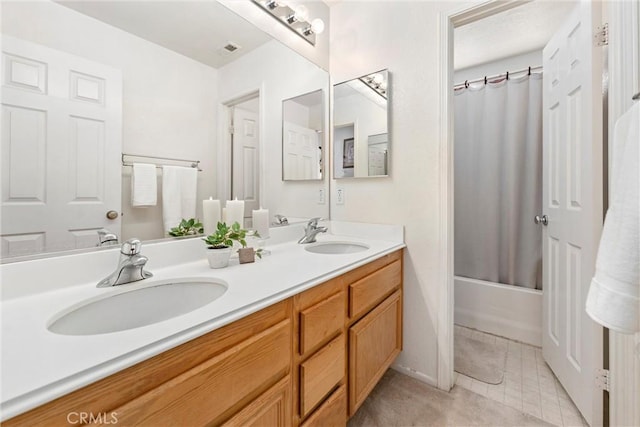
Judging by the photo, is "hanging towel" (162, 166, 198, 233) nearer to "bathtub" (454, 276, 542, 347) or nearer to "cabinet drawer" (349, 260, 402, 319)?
"cabinet drawer" (349, 260, 402, 319)

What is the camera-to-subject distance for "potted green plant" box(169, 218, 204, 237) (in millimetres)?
1127

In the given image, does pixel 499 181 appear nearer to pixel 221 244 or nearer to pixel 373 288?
pixel 373 288

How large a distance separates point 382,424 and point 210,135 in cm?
155

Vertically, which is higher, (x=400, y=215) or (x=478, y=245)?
(x=400, y=215)

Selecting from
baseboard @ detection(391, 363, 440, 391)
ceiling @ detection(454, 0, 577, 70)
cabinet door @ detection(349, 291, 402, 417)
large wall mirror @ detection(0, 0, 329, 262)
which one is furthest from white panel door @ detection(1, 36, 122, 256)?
ceiling @ detection(454, 0, 577, 70)

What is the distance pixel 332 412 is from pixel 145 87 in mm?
1399

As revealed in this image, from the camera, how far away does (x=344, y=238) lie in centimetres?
177

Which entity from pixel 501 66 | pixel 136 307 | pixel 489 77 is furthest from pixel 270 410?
pixel 501 66

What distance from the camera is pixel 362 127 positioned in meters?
1.79

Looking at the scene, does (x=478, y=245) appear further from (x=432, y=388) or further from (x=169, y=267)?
(x=169, y=267)

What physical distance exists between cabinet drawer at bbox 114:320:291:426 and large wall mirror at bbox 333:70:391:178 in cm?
121

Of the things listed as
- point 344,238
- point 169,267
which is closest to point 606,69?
point 344,238

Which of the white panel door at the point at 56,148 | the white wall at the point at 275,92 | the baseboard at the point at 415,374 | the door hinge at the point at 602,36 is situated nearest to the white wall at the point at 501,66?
the door hinge at the point at 602,36

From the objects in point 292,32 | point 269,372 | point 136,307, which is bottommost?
point 269,372
